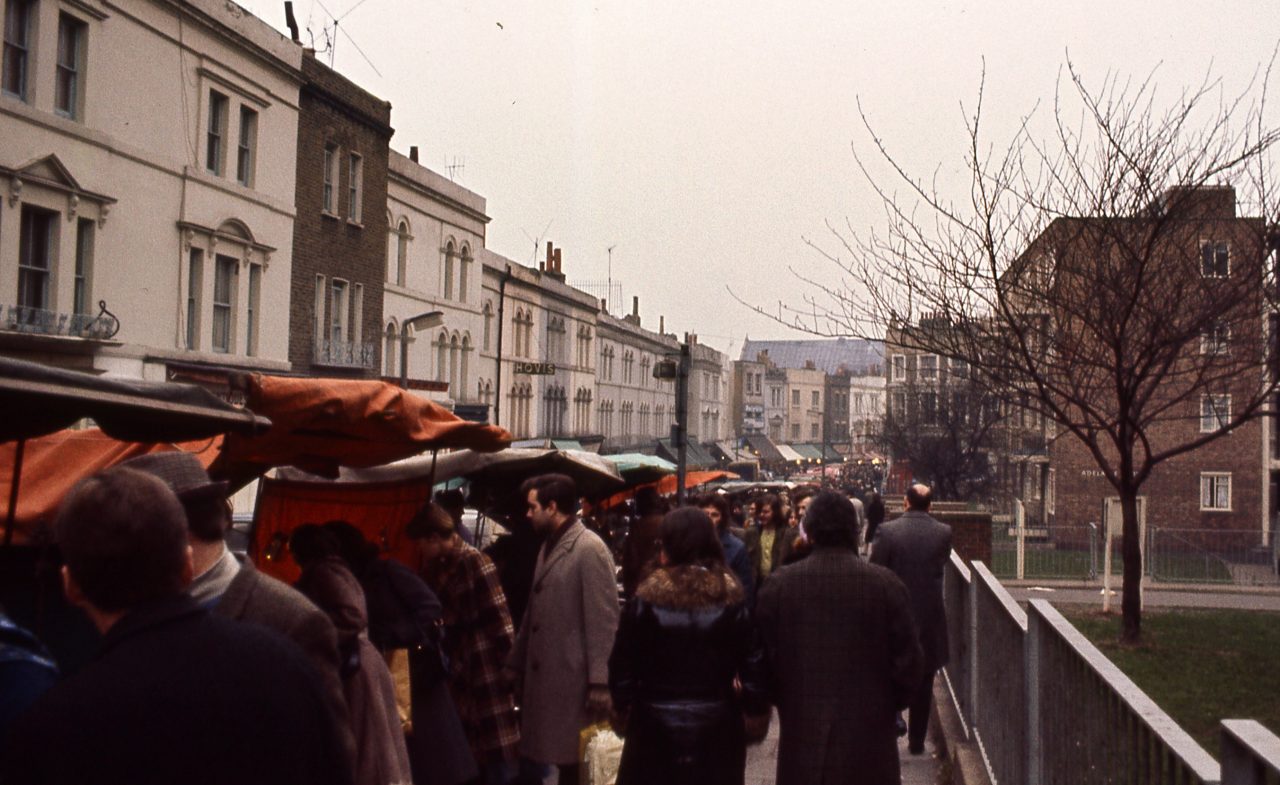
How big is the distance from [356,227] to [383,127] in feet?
9.36

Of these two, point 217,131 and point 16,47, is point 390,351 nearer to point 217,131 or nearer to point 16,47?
point 217,131

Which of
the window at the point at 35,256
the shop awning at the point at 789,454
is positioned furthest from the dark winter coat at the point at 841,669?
the shop awning at the point at 789,454

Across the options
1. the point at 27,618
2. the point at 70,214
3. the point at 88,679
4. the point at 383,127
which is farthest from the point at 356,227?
the point at 88,679

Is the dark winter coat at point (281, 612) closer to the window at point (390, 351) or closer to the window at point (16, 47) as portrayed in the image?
the window at point (16, 47)

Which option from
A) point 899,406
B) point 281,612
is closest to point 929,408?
point 899,406

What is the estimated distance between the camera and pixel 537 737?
7199 millimetres

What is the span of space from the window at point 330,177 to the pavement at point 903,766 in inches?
915

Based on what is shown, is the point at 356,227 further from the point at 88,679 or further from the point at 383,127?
the point at 88,679

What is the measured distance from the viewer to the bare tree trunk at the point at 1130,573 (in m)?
16.4

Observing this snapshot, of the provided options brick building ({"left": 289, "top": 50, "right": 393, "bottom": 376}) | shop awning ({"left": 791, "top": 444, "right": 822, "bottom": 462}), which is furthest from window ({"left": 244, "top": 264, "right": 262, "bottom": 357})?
shop awning ({"left": 791, "top": 444, "right": 822, "bottom": 462})

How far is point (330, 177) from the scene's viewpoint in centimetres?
3144

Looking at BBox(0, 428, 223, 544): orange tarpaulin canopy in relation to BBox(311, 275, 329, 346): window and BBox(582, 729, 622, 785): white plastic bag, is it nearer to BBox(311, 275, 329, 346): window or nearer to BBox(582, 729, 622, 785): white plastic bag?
BBox(582, 729, 622, 785): white plastic bag

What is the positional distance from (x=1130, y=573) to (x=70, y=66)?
1701 centimetres

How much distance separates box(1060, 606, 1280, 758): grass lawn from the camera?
11719 mm
